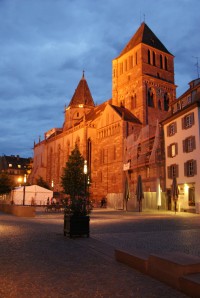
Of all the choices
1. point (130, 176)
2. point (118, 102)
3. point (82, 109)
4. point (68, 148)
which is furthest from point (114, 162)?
point (82, 109)

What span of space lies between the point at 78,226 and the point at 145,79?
44332 mm

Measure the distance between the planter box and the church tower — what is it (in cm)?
3980

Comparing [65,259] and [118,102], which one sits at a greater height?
[118,102]

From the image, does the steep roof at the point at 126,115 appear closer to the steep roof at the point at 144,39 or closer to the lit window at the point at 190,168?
the steep roof at the point at 144,39

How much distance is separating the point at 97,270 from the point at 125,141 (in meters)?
41.6

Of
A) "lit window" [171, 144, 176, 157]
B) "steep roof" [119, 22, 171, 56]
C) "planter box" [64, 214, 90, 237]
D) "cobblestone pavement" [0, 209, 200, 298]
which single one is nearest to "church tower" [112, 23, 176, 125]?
"steep roof" [119, 22, 171, 56]

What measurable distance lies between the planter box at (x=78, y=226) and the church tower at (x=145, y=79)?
39.8 m

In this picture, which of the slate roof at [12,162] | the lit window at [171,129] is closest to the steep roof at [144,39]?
the lit window at [171,129]

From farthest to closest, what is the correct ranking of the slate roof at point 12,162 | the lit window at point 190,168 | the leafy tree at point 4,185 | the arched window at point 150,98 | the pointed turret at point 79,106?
1. the slate roof at point 12,162
2. the pointed turret at point 79,106
3. the leafy tree at point 4,185
4. the arched window at point 150,98
5. the lit window at point 190,168

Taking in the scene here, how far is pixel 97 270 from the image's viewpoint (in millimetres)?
6309

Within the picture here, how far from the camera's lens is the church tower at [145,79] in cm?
5206

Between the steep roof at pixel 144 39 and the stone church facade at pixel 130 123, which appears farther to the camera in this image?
the steep roof at pixel 144 39

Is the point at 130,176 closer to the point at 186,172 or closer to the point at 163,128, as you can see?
the point at 163,128

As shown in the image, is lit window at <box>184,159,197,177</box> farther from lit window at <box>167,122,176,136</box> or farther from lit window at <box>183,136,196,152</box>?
lit window at <box>167,122,176,136</box>
